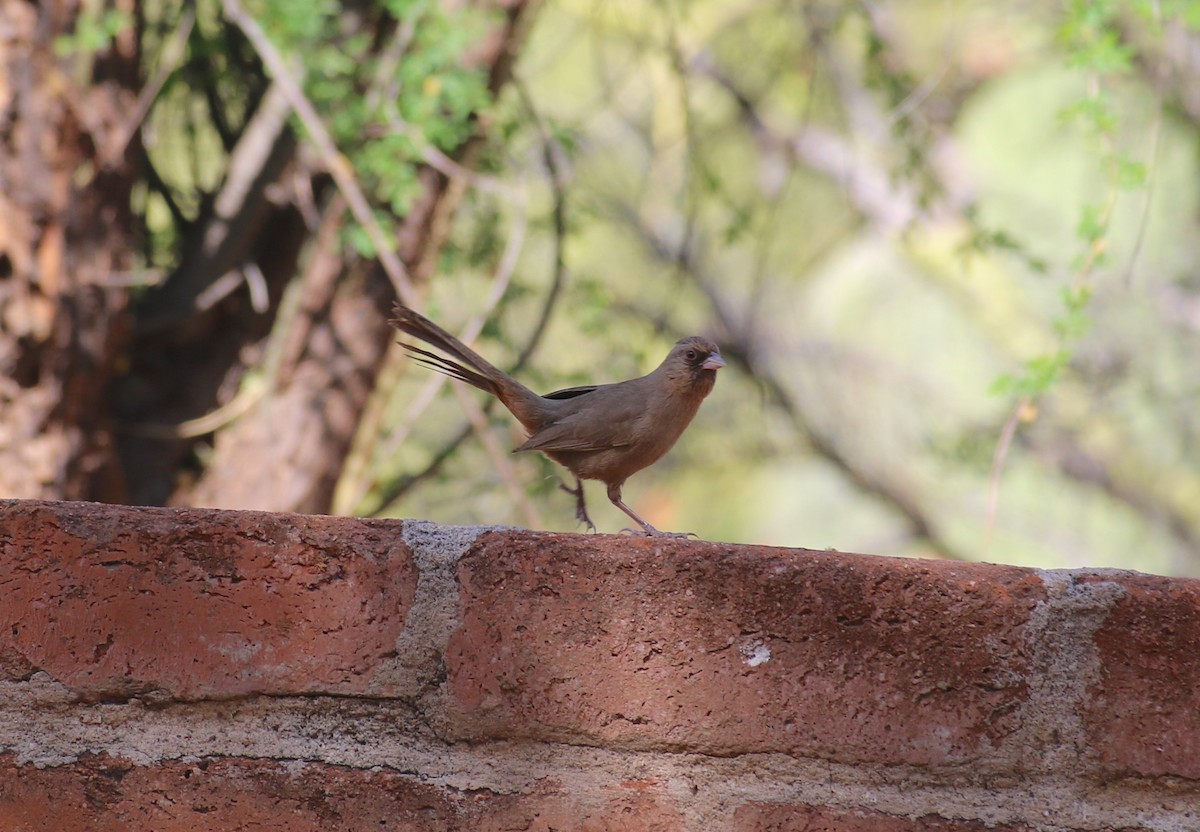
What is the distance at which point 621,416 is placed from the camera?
2.84 meters

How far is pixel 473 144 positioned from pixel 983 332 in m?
6.21

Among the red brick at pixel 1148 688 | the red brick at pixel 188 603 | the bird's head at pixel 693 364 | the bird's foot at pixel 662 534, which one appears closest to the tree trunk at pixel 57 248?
the bird's head at pixel 693 364

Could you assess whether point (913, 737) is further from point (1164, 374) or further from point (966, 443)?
point (1164, 374)

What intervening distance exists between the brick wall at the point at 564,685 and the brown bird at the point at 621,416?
1.36 meters

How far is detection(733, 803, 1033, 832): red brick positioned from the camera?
1349 mm

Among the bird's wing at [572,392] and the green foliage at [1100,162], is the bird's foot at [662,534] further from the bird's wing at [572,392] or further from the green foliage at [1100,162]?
the green foliage at [1100,162]

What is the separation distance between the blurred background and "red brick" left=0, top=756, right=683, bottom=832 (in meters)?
1.79

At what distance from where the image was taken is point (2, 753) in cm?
133

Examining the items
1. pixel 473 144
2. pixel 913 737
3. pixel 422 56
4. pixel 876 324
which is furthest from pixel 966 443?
pixel 913 737

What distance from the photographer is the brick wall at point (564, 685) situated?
135 centimetres

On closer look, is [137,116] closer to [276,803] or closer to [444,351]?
[444,351]

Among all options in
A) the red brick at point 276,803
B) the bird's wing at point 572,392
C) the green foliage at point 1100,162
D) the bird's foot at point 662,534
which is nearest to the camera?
the red brick at point 276,803

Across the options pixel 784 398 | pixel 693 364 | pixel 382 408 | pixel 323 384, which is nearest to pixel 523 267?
pixel 382 408

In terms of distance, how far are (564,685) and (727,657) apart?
17cm
